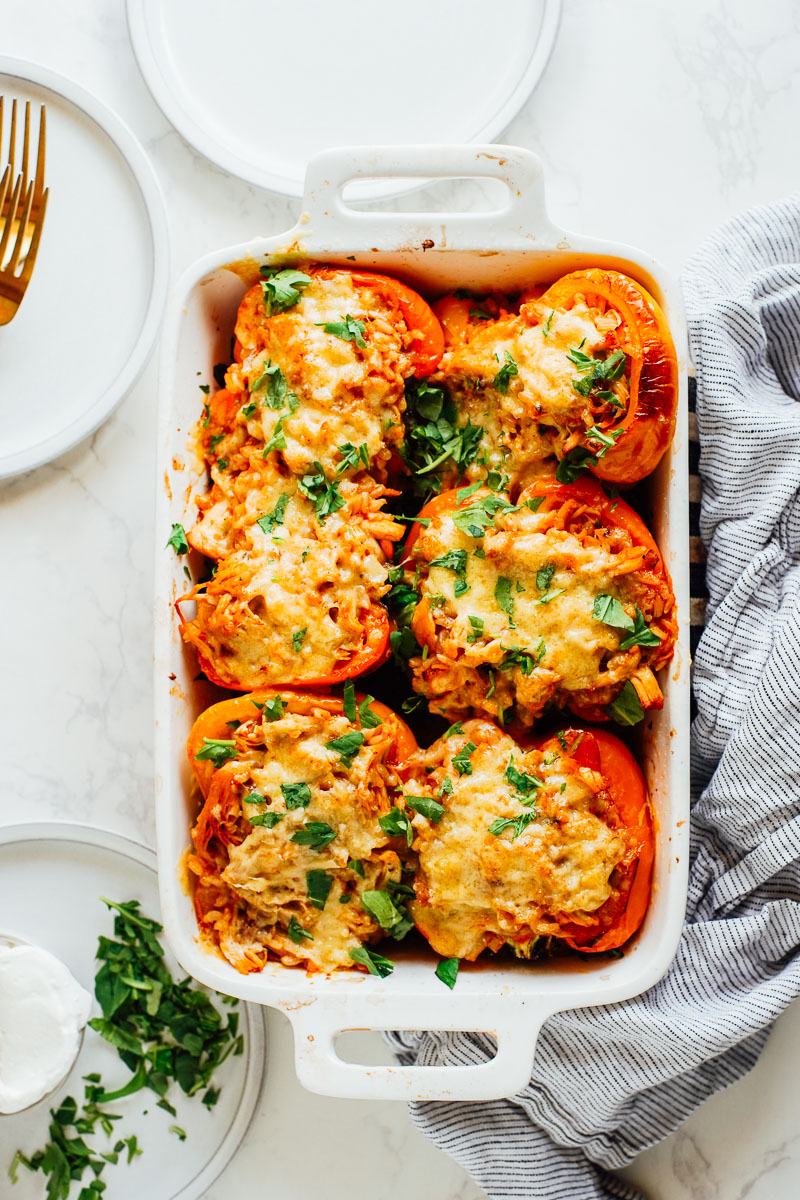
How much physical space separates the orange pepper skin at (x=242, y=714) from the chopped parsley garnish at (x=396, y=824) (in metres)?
0.10

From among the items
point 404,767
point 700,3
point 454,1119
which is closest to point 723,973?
point 454,1119

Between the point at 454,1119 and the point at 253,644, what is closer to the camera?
the point at 253,644

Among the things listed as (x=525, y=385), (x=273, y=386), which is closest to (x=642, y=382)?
(x=525, y=385)

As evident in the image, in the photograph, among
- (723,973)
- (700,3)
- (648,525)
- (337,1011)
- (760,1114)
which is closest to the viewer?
(337,1011)

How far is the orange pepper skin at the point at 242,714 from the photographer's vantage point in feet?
6.25

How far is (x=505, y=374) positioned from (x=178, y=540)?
0.64 metres

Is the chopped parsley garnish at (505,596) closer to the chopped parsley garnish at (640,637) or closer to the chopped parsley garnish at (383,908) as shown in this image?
the chopped parsley garnish at (640,637)

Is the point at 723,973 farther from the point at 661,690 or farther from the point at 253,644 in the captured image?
the point at 253,644

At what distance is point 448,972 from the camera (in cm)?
190

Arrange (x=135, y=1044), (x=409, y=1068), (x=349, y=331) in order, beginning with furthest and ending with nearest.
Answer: (x=135, y=1044) → (x=349, y=331) → (x=409, y=1068)

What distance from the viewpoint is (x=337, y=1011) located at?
6.06 feet

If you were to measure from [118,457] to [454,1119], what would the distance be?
5.06 feet

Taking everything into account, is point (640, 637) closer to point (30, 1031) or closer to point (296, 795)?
point (296, 795)

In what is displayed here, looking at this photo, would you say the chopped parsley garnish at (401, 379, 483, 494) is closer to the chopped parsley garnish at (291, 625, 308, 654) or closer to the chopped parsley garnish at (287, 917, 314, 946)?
the chopped parsley garnish at (291, 625, 308, 654)
